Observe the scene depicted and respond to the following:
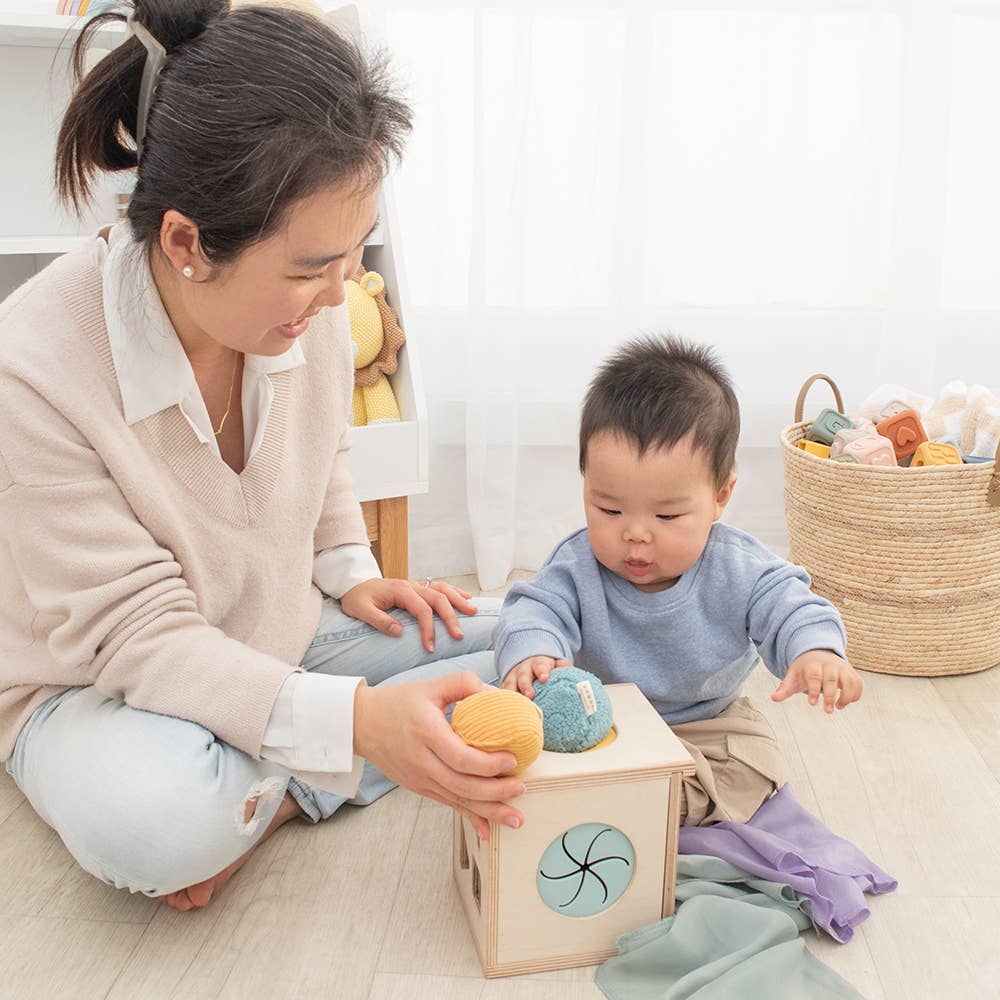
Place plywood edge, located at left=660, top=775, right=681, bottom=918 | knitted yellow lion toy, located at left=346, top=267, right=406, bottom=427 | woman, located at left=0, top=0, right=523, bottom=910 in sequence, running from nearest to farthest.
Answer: woman, located at left=0, top=0, right=523, bottom=910
plywood edge, located at left=660, top=775, right=681, bottom=918
knitted yellow lion toy, located at left=346, top=267, right=406, bottom=427

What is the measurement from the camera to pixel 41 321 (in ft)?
3.47

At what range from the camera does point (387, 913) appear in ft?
3.77

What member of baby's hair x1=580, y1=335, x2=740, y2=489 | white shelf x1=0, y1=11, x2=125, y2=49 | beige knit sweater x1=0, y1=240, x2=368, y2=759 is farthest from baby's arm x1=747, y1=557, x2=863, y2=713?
white shelf x1=0, y1=11, x2=125, y2=49

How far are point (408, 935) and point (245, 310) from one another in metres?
0.60

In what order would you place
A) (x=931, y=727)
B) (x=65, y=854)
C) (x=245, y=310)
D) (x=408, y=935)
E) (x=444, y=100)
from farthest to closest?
1. (x=444, y=100)
2. (x=931, y=727)
3. (x=65, y=854)
4. (x=408, y=935)
5. (x=245, y=310)

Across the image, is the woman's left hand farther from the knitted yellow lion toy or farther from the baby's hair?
the knitted yellow lion toy

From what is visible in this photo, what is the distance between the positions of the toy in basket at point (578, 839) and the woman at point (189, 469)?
0.14 feet

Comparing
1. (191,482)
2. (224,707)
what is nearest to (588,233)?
(191,482)

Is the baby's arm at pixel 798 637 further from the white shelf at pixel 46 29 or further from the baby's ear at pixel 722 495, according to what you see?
the white shelf at pixel 46 29

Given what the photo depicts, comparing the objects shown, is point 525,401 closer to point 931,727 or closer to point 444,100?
point 444,100

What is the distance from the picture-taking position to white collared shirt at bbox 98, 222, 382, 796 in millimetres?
1029

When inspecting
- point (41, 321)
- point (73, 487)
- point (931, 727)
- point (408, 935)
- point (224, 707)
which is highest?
point (41, 321)

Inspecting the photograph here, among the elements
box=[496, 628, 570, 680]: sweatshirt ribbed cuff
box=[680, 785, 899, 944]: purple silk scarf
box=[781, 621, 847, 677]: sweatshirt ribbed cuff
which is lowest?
box=[680, 785, 899, 944]: purple silk scarf

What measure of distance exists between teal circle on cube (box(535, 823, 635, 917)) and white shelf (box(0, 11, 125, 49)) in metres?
1.21
